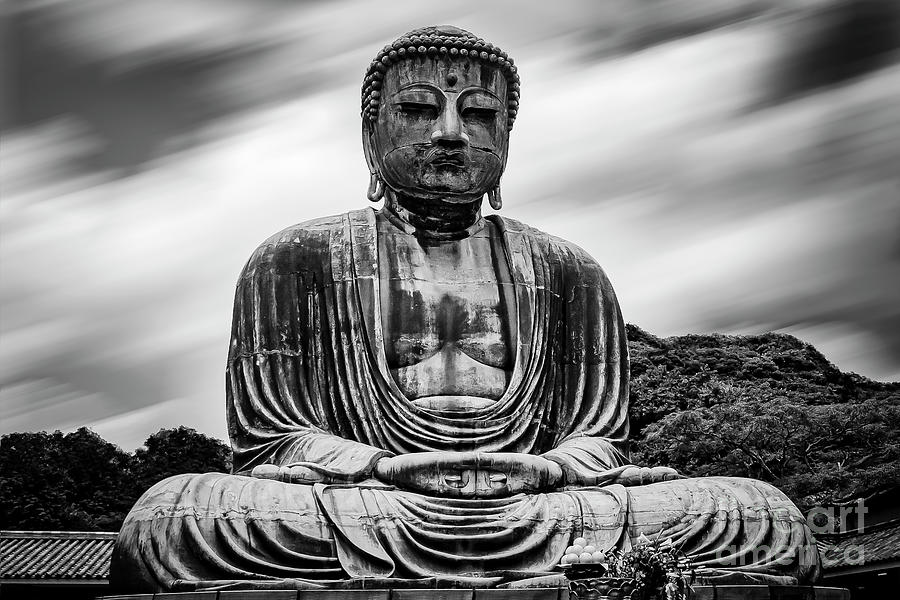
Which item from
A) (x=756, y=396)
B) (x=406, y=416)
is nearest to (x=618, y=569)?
(x=406, y=416)

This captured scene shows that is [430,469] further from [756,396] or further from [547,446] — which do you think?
[756,396]

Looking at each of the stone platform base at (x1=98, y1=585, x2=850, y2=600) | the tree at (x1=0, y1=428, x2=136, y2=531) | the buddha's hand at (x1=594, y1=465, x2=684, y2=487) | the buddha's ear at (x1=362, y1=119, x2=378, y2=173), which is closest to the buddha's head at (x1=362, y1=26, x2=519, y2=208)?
the buddha's ear at (x1=362, y1=119, x2=378, y2=173)

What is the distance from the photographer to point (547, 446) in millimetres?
10094

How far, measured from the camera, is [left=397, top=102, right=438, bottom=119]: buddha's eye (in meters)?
10.4

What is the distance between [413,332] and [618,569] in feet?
12.5

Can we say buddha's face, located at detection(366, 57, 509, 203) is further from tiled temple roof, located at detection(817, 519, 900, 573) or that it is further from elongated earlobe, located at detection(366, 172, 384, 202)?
tiled temple roof, located at detection(817, 519, 900, 573)

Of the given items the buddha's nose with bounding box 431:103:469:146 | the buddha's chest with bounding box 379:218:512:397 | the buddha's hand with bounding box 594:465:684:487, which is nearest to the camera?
the buddha's hand with bounding box 594:465:684:487

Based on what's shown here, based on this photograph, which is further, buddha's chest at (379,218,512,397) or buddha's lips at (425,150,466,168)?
buddha's lips at (425,150,466,168)

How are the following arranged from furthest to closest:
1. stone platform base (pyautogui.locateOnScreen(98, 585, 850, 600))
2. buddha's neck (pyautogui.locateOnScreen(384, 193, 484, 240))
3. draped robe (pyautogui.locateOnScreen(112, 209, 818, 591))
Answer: buddha's neck (pyautogui.locateOnScreen(384, 193, 484, 240))
draped robe (pyautogui.locateOnScreen(112, 209, 818, 591))
stone platform base (pyautogui.locateOnScreen(98, 585, 850, 600))

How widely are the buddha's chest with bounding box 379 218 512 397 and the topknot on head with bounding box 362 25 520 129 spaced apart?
3.75 ft

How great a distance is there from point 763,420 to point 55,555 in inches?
504

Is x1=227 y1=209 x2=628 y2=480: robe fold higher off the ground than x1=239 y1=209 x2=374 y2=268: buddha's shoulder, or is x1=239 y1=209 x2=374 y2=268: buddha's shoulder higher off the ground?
x1=239 y1=209 x2=374 y2=268: buddha's shoulder

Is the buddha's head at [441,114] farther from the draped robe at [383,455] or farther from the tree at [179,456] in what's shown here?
the tree at [179,456]

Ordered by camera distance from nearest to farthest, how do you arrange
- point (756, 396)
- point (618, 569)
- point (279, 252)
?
1. point (618, 569)
2. point (279, 252)
3. point (756, 396)
